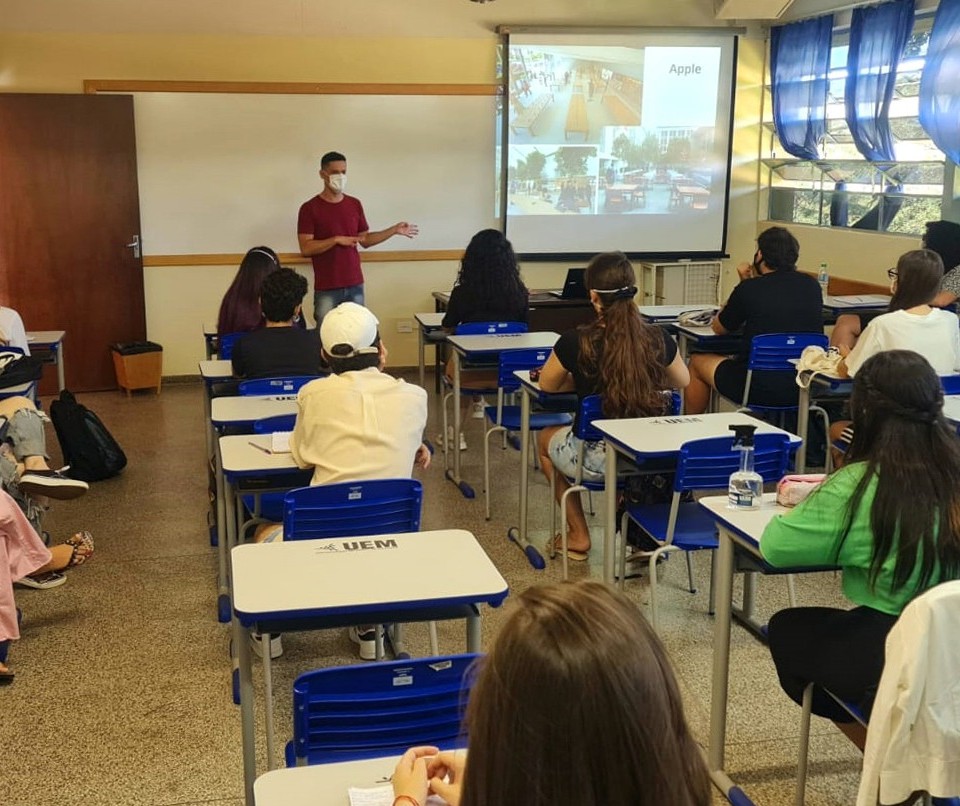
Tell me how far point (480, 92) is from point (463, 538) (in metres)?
6.31

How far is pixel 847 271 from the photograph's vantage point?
25.8ft

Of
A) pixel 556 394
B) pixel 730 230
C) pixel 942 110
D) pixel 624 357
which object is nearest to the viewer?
pixel 624 357

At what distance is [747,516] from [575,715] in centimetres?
189

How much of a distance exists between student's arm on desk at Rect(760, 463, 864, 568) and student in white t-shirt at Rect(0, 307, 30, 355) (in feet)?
13.5

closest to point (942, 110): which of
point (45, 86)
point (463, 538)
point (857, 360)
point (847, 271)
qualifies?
point (847, 271)

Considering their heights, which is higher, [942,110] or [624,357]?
[942,110]

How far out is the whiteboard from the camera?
8.05 m

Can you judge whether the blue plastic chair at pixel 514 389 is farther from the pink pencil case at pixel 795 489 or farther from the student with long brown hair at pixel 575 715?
the student with long brown hair at pixel 575 715

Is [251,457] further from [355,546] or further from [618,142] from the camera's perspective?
[618,142]

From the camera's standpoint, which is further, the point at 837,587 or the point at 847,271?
the point at 847,271

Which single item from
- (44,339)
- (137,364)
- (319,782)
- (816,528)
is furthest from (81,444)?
(319,782)

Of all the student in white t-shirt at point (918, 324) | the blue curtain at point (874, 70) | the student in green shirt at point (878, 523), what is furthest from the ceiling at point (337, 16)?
the student in green shirt at point (878, 523)

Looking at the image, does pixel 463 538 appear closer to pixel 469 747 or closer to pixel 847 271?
pixel 469 747

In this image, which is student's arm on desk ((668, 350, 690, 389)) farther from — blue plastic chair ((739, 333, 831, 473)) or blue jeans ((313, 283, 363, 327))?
blue jeans ((313, 283, 363, 327))
